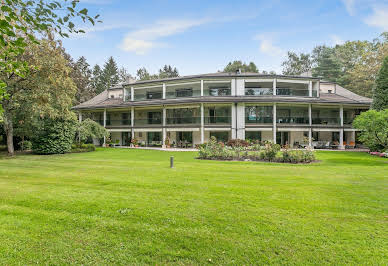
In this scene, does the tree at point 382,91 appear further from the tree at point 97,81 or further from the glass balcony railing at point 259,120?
the tree at point 97,81

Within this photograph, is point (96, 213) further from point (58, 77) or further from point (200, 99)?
point (200, 99)

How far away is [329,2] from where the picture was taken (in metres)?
11.1

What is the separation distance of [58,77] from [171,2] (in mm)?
11775

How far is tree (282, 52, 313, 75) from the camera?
5728 cm

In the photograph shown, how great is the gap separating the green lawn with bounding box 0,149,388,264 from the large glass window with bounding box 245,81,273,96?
68.3ft

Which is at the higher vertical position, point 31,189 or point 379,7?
point 379,7

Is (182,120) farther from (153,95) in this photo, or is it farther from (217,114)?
(153,95)

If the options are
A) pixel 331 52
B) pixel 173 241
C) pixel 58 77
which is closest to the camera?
pixel 173 241

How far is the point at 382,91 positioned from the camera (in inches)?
814

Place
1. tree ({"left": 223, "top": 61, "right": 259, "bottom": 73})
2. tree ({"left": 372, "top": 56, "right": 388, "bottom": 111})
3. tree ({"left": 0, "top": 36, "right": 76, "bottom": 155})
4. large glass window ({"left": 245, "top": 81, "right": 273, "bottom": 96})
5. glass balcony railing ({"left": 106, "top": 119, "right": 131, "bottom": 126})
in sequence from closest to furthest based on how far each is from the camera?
tree ({"left": 0, "top": 36, "right": 76, "bottom": 155}) < tree ({"left": 372, "top": 56, "right": 388, "bottom": 111}) < large glass window ({"left": 245, "top": 81, "right": 273, "bottom": 96}) < glass balcony railing ({"left": 106, "top": 119, "right": 131, "bottom": 126}) < tree ({"left": 223, "top": 61, "right": 259, "bottom": 73})

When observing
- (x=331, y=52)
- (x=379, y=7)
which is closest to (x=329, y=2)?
(x=379, y=7)

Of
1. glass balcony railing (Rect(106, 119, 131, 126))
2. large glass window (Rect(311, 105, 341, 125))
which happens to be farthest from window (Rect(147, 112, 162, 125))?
large glass window (Rect(311, 105, 341, 125))

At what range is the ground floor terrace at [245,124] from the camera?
25156 millimetres

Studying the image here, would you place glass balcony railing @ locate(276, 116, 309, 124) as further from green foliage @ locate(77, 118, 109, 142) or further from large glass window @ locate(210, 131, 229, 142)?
green foliage @ locate(77, 118, 109, 142)
